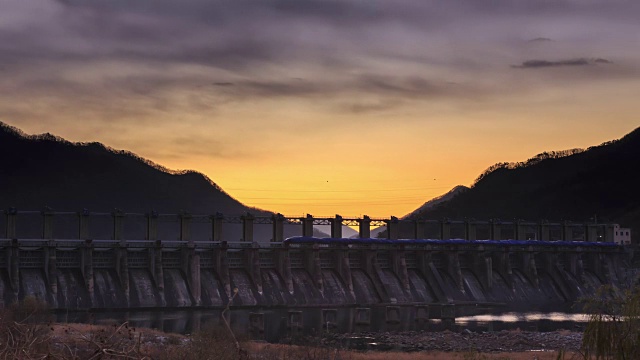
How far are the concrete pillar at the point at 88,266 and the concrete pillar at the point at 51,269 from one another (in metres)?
2.63

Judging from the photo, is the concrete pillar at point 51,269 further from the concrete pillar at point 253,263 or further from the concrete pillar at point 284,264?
the concrete pillar at point 284,264

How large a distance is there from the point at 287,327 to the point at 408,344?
14.7 metres

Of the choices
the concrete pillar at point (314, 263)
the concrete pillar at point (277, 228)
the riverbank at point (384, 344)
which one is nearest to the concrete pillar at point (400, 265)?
the concrete pillar at point (314, 263)

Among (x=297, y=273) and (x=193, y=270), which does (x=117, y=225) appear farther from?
(x=297, y=273)

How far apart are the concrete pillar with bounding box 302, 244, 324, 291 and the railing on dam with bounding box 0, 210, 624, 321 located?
116 mm

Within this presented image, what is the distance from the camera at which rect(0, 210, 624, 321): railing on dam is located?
87812 mm

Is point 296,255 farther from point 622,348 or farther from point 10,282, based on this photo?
point 622,348

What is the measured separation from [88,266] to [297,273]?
25.3m

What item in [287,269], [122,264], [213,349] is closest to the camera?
[213,349]

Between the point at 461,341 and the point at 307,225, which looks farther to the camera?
the point at 307,225

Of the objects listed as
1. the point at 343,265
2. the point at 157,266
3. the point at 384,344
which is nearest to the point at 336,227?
the point at 343,265

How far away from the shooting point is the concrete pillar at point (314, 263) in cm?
10331

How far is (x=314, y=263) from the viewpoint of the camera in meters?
104

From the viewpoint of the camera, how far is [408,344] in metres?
69.7
